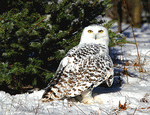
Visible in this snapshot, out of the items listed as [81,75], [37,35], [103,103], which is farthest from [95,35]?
[103,103]

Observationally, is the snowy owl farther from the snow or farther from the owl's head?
the owl's head

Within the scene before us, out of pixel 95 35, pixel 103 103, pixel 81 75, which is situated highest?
pixel 95 35

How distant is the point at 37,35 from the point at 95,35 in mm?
1088

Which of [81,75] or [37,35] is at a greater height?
[37,35]

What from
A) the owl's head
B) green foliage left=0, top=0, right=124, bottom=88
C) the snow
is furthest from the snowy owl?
green foliage left=0, top=0, right=124, bottom=88

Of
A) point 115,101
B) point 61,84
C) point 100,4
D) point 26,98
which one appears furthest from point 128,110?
point 100,4

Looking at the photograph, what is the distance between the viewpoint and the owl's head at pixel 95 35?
10.7 feet

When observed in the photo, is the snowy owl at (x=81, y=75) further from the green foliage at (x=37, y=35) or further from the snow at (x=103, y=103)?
the green foliage at (x=37, y=35)

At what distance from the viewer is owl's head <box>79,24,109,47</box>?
327 cm

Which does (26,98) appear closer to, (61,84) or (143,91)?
(61,84)

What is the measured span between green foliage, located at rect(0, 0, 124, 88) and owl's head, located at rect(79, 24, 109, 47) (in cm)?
34

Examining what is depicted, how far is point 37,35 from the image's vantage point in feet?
10.8

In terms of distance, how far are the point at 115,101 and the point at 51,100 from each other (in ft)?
3.44

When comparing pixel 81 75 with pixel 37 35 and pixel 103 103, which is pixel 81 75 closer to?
pixel 103 103
